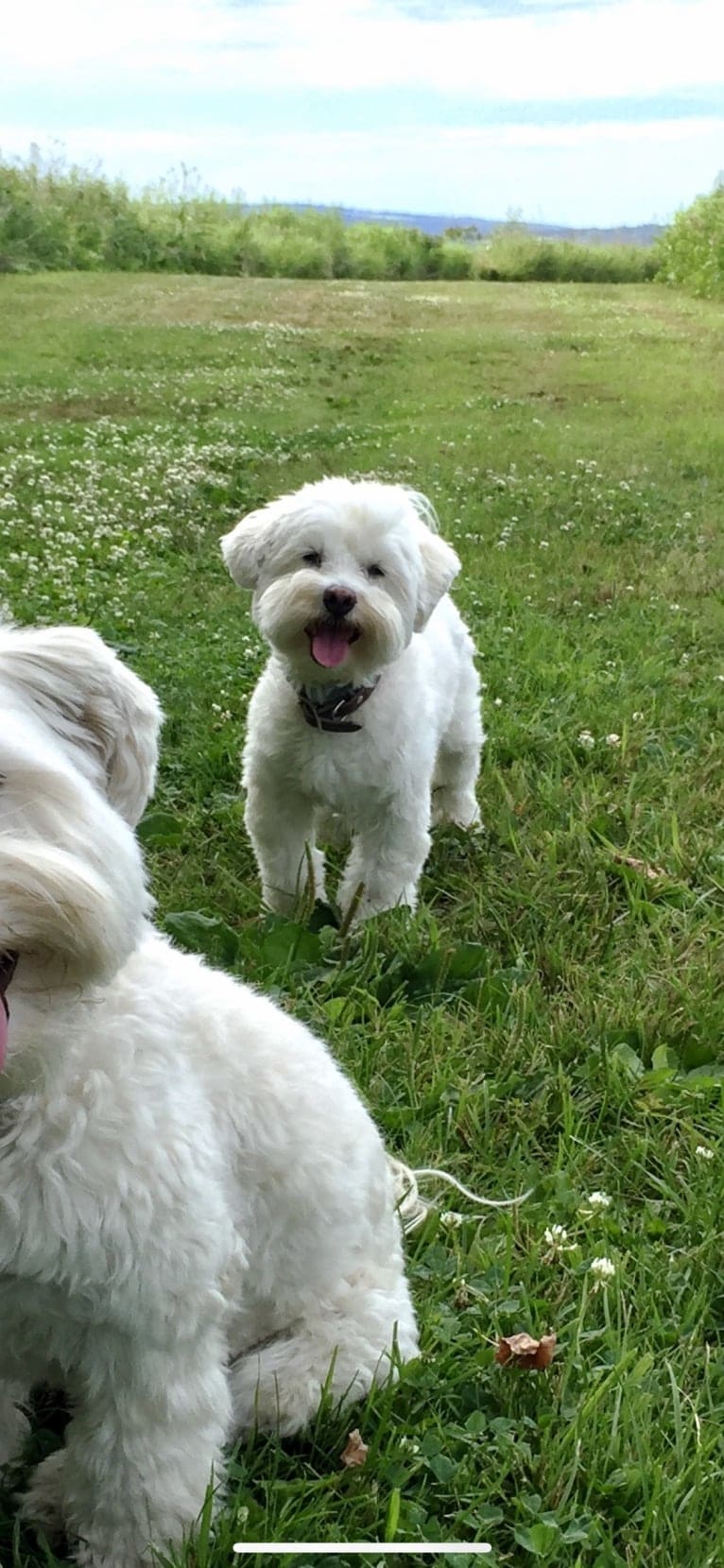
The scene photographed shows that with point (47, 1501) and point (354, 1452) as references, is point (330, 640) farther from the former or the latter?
point (47, 1501)

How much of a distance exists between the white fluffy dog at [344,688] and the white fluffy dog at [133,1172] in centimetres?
178

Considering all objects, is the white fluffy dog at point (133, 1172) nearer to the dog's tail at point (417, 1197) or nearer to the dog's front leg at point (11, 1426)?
the dog's front leg at point (11, 1426)

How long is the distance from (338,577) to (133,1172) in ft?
8.31

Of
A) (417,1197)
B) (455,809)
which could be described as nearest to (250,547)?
(455,809)

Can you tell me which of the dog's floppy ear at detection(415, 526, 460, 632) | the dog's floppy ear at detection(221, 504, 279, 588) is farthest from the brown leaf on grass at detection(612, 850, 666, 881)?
the dog's floppy ear at detection(221, 504, 279, 588)

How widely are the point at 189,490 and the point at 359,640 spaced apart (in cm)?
568

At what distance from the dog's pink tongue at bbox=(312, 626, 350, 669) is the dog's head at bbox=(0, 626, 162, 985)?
79.9 inches

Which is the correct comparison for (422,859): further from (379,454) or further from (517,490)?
(379,454)

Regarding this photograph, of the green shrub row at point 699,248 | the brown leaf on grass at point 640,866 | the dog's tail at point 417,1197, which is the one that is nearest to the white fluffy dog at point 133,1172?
the dog's tail at point 417,1197

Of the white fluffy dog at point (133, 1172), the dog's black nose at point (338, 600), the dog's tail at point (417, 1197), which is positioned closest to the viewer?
the white fluffy dog at point (133, 1172)

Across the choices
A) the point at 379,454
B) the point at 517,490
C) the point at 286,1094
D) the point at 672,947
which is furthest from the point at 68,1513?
the point at 379,454

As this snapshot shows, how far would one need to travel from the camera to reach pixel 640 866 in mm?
4414

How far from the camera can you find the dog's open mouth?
4.00 meters

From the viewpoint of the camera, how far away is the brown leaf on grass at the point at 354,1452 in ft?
7.37
